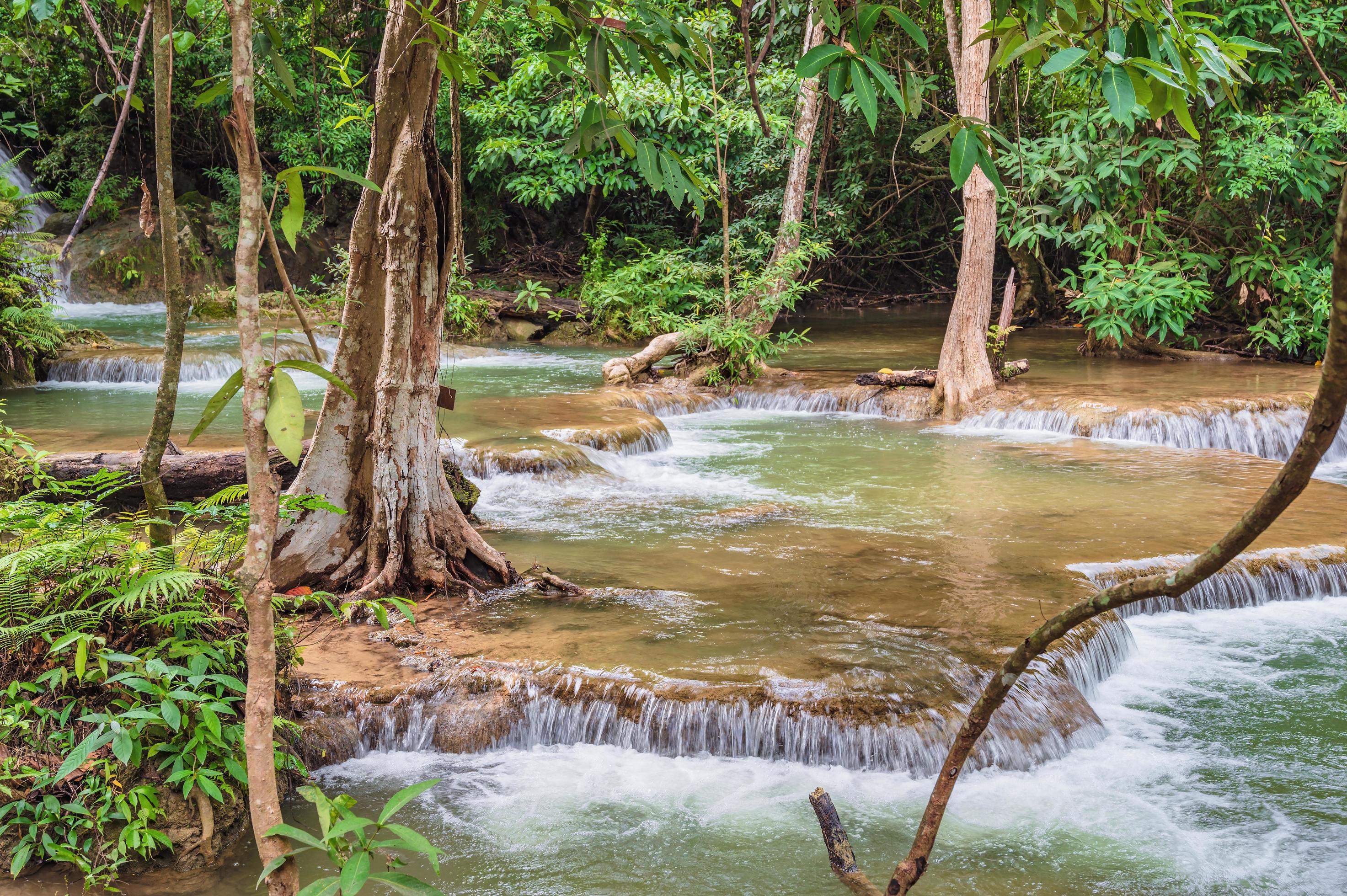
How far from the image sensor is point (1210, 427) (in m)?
10.5

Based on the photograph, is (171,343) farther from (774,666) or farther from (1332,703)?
(1332,703)

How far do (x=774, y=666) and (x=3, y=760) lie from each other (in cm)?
316

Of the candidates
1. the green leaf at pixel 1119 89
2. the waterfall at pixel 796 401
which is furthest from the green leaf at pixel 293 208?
the waterfall at pixel 796 401

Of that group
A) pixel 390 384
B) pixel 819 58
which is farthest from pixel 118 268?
pixel 819 58

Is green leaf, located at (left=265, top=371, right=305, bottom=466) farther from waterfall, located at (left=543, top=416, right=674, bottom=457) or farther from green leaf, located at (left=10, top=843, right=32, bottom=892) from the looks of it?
waterfall, located at (left=543, top=416, right=674, bottom=457)

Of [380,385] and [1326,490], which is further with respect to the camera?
[1326,490]

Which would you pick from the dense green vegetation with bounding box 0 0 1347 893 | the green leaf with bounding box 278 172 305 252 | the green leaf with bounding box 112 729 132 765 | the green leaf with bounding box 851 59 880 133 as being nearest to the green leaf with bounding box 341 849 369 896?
the dense green vegetation with bounding box 0 0 1347 893

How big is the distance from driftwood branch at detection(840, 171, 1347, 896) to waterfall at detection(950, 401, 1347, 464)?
9.73m

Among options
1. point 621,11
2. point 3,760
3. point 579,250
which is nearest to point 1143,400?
point 621,11

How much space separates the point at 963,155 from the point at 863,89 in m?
0.20

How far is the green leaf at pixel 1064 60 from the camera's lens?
4.89 ft

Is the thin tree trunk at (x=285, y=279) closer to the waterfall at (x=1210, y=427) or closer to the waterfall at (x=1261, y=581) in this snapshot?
the waterfall at (x=1261, y=581)

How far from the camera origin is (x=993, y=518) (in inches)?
305

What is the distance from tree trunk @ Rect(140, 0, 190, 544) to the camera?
9.40 ft
